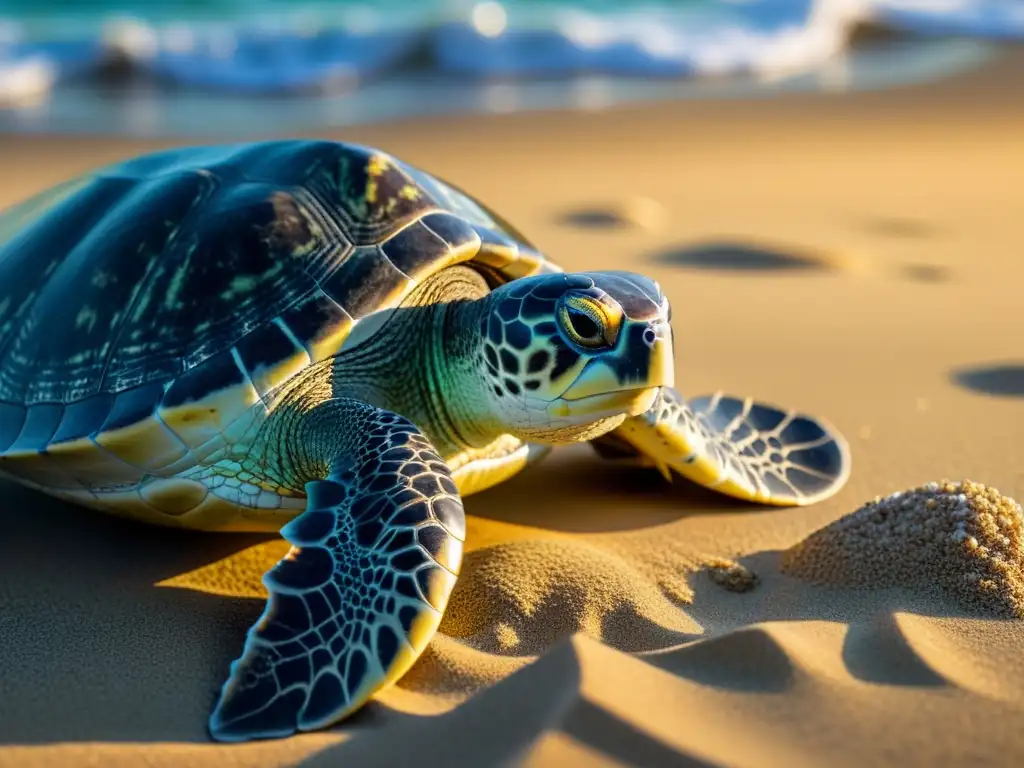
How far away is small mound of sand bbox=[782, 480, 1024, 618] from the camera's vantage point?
8.03 ft

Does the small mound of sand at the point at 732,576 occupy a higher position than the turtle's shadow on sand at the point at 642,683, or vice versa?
the turtle's shadow on sand at the point at 642,683

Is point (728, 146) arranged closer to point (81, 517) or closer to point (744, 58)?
point (744, 58)

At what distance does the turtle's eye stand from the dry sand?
608 millimetres

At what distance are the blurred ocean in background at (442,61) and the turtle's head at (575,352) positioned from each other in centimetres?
756

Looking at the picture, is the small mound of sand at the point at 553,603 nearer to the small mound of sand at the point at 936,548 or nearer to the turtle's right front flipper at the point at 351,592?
Answer: the turtle's right front flipper at the point at 351,592

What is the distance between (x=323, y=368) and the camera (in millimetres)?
2947

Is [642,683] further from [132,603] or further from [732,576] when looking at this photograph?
[132,603]

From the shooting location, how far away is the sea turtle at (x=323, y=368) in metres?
2.49

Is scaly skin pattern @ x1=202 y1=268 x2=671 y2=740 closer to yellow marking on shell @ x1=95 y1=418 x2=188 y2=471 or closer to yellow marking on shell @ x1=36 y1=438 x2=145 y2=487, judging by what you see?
yellow marking on shell @ x1=95 y1=418 x2=188 y2=471

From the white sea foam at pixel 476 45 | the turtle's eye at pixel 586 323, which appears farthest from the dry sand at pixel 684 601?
the white sea foam at pixel 476 45

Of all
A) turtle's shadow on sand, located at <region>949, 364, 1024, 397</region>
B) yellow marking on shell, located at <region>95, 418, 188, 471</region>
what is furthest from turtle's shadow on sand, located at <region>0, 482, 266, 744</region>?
turtle's shadow on sand, located at <region>949, 364, 1024, 397</region>

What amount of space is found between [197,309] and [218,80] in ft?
34.7

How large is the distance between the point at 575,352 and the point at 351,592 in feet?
2.74

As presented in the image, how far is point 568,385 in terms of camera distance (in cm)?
266
